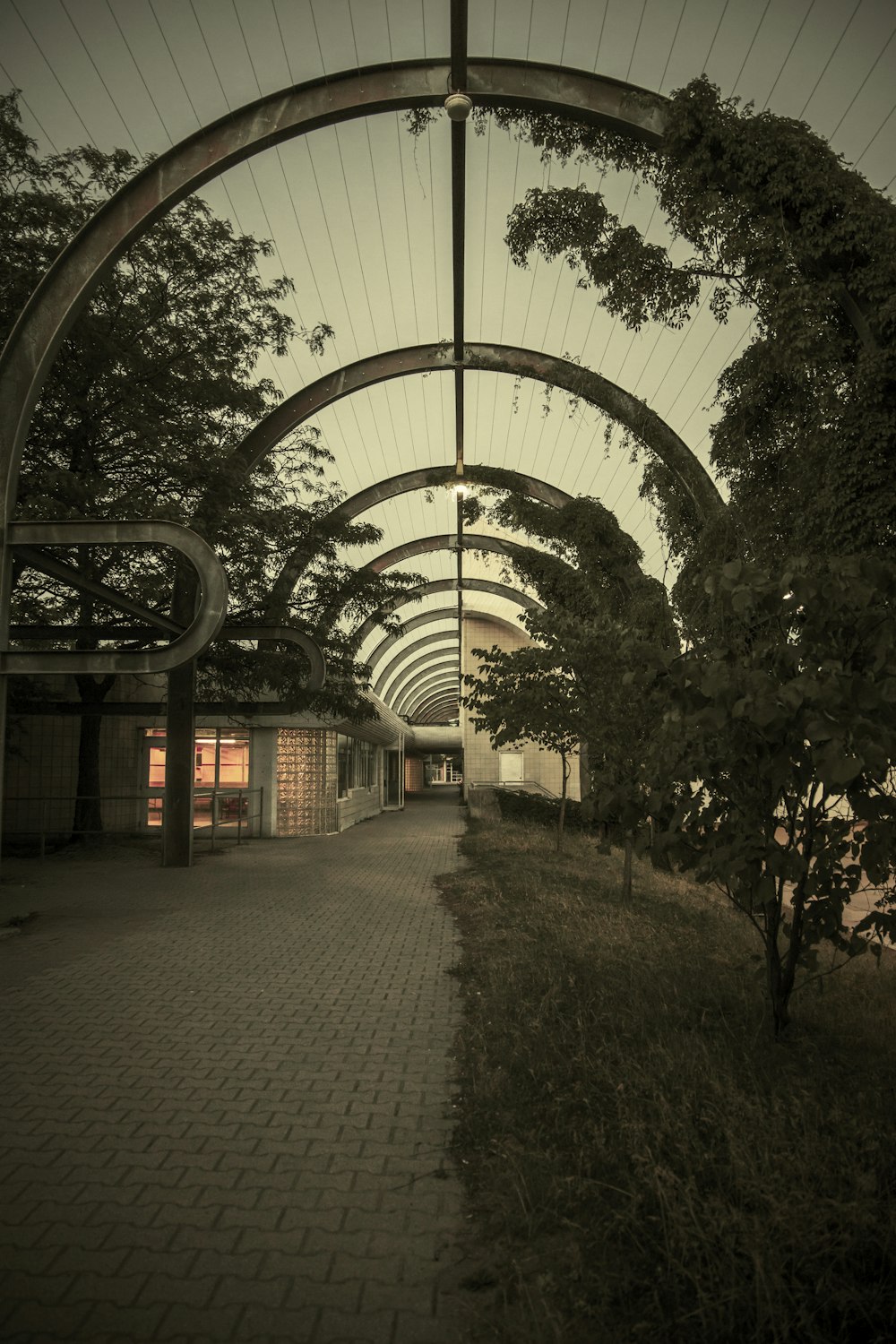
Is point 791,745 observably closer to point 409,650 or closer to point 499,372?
point 499,372

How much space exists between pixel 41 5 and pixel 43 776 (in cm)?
1484

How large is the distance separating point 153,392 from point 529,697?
8.07m

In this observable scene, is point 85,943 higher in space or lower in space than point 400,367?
lower

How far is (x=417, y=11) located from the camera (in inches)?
347

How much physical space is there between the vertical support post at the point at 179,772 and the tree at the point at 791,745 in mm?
10819

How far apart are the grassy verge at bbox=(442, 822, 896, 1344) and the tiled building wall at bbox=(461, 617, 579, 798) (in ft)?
98.2

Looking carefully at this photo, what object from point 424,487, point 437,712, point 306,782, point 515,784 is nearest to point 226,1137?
point 306,782

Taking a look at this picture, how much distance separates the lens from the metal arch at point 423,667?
5053 cm

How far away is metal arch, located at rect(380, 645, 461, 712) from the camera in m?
50.5

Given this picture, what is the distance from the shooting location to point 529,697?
37.3ft

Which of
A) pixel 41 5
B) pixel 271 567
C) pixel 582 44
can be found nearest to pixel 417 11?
pixel 582 44

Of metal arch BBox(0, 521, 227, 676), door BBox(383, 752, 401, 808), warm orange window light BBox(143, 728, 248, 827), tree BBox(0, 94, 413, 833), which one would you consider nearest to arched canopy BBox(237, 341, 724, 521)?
tree BBox(0, 94, 413, 833)

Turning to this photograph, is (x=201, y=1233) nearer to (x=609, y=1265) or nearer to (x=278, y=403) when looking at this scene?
(x=609, y=1265)

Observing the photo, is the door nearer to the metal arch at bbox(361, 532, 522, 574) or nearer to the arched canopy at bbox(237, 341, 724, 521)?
the metal arch at bbox(361, 532, 522, 574)
